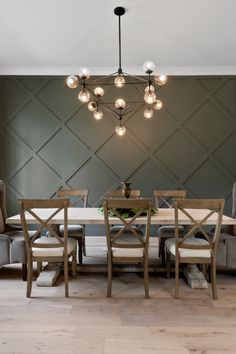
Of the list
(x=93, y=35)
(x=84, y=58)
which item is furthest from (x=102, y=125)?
(x=93, y=35)

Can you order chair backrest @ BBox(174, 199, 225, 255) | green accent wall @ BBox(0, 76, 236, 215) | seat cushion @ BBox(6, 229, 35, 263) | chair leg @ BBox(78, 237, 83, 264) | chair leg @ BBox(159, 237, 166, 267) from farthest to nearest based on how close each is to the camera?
green accent wall @ BBox(0, 76, 236, 215) < chair leg @ BBox(78, 237, 83, 264) < chair leg @ BBox(159, 237, 166, 267) < seat cushion @ BBox(6, 229, 35, 263) < chair backrest @ BBox(174, 199, 225, 255)

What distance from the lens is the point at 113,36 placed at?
3633mm

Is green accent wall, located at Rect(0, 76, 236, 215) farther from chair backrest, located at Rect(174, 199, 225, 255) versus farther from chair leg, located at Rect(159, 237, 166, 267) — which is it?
chair backrest, located at Rect(174, 199, 225, 255)

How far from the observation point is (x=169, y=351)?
1636 millimetres

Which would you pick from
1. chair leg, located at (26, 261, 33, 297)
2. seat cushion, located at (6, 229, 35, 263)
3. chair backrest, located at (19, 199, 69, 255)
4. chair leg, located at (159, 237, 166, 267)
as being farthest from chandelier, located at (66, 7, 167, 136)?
chair leg, located at (26, 261, 33, 297)

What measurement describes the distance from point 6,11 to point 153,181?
321 centimetres

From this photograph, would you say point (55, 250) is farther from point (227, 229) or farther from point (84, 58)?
point (84, 58)

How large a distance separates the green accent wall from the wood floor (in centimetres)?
208

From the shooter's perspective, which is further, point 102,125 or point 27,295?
point 102,125

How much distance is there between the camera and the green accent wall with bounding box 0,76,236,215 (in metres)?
4.49

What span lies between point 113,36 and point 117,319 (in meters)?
3.48

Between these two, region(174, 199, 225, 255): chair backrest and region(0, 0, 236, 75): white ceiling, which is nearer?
region(174, 199, 225, 255): chair backrest

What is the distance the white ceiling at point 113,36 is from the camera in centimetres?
312

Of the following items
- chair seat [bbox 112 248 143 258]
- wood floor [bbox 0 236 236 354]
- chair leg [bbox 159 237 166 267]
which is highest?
chair seat [bbox 112 248 143 258]
